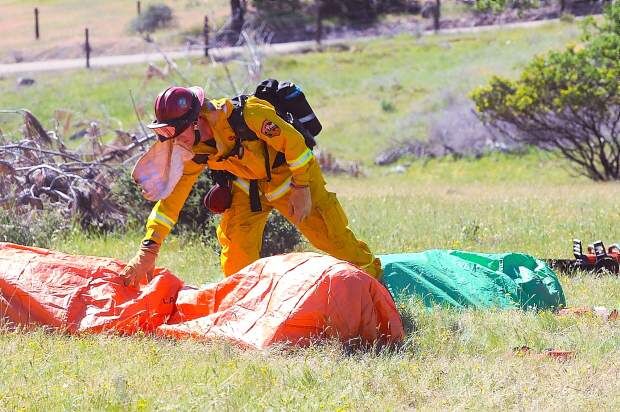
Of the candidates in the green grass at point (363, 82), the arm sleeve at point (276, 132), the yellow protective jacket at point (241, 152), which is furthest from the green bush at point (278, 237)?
the green grass at point (363, 82)

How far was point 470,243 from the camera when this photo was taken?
9109 millimetres

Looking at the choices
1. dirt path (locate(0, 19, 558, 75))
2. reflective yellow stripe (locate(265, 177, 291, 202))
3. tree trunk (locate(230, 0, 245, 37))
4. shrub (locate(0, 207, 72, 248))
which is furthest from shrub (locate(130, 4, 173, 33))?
reflective yellow stripe (locate(265, 177, 291, 202))

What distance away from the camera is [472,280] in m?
6.52

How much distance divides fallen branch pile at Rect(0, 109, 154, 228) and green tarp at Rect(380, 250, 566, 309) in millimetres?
3758

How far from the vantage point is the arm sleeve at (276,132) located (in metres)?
5.61

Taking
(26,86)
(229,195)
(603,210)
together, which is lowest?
(26,86)

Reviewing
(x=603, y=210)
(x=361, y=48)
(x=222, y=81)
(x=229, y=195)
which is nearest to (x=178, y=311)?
(x=229, y=195)

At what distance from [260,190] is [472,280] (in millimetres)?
1361

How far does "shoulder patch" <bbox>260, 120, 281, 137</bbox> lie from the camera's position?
5.60 meters

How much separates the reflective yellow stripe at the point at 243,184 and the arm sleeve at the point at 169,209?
1.37 ft

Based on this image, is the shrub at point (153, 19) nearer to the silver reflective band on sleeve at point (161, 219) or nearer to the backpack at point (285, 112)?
the backpack at point (285, 112)

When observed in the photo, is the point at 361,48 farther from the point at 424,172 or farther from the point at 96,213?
the point at 96,213

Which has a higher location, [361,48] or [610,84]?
[610,84]

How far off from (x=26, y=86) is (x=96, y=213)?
21.3 meters
